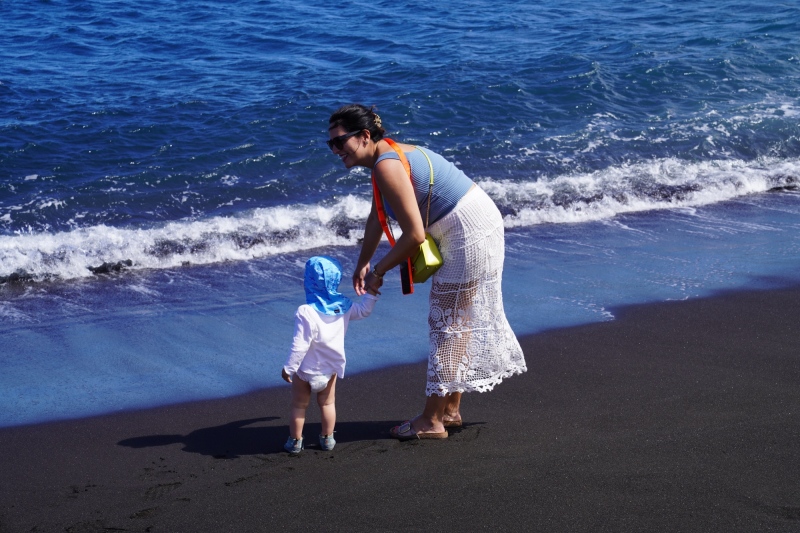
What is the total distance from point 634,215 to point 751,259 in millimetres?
1773

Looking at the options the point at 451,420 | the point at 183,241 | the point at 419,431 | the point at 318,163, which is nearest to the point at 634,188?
the point at 318,163

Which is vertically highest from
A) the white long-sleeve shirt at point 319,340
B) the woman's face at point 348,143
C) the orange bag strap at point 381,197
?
the woman's face at point 348,143

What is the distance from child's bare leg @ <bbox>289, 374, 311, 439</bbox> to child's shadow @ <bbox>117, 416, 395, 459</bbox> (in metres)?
0.15

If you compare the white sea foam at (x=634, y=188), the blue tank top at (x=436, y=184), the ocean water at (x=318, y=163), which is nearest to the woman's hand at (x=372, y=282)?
the blue tank top at (x=436, y=184)

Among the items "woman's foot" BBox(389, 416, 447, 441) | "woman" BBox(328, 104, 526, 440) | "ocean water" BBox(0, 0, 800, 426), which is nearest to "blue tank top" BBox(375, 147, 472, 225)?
"woman" BBox(328, 104, 526, 440)

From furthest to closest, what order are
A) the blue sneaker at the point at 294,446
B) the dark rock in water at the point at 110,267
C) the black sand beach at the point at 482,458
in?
the dark rock in water at the point at 110,267, the blue sneaker at the point at 294,446, the black sand beach at the point at 482,458

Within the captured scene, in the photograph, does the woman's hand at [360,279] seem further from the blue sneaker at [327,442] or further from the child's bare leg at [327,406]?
the blue sneaker at [327,442]

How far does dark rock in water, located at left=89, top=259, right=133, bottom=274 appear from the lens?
707cm

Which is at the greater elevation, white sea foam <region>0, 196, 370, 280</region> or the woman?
the woman

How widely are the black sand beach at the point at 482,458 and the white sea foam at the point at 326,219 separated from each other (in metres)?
3.03

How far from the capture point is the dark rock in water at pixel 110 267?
7.07 metres

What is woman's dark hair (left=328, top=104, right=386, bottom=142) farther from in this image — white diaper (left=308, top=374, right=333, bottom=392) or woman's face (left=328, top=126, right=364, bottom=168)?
white diaper (left=308, top=374, right=333, bottom=392)

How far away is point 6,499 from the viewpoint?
3.56 meters

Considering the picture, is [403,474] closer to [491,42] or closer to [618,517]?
[618,517]
